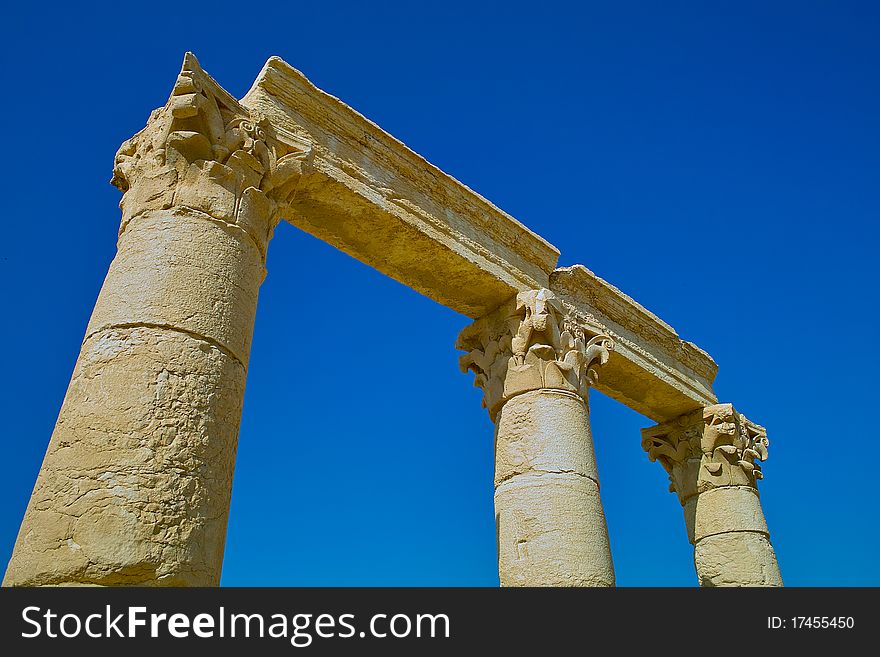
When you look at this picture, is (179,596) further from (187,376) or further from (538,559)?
(538,559)

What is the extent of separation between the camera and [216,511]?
4730 mm

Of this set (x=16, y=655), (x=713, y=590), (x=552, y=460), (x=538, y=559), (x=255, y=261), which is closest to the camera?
(x=16, y=655)

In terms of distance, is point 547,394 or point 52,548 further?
point 547,394

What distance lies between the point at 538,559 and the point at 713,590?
7.92 feet

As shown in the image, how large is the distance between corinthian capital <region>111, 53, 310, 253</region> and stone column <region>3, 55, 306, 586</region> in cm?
1

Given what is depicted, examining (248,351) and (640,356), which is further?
(640,356)

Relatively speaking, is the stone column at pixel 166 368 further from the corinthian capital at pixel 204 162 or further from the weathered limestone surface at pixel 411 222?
the weathered limestone surface at pixel 411 222

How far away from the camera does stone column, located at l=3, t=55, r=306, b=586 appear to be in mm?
4234

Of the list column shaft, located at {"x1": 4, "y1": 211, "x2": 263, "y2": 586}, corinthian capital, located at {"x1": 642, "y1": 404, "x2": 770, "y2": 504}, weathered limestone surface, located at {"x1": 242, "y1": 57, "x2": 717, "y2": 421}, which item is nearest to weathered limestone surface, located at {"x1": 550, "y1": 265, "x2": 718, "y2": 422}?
weathered limestone surface, located at {"x1": 242, "y1": 57, "x2": 717, "y2": 421}

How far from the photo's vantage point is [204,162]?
5.97 meters

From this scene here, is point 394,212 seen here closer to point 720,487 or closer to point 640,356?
point 640,356

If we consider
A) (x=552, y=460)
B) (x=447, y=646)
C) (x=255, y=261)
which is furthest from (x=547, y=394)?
(x=447, y=646)

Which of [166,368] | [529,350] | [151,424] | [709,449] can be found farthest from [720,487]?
[151,424]

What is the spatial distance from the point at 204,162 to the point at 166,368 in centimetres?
201
